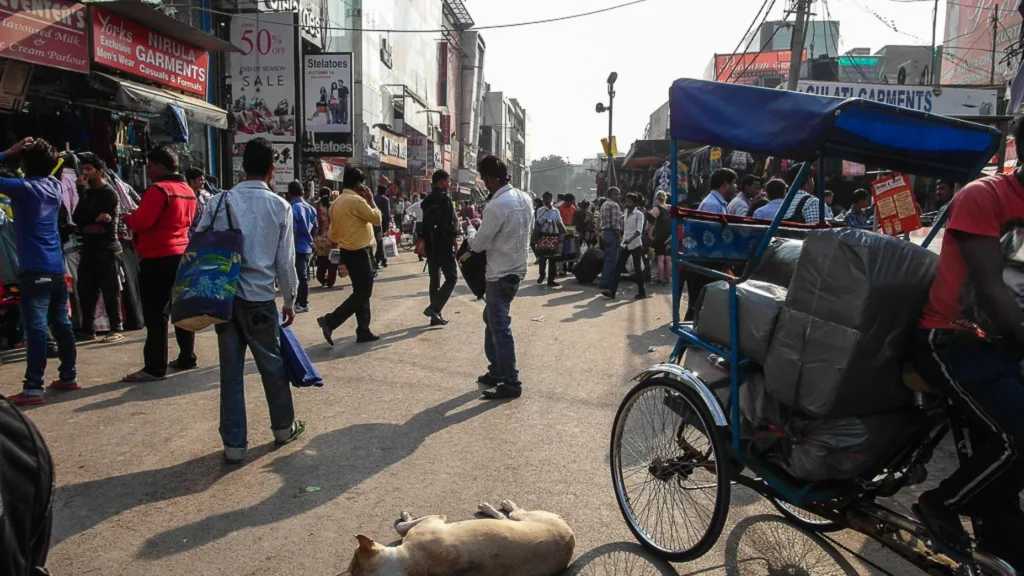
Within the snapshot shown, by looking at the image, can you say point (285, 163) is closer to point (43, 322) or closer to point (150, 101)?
point (150, 101)

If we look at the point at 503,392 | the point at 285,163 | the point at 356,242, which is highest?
the point at 285,163

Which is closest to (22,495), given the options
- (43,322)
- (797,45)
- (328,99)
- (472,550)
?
(472,550)

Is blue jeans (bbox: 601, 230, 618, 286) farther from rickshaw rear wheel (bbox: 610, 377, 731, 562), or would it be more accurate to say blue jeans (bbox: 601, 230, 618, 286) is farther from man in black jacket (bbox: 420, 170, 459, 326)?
rickshaw rear wheel (bbox: 610, 377, 731, 562)

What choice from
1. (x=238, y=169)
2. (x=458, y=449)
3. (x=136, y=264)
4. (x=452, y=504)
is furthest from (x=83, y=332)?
(x=238, y=169)

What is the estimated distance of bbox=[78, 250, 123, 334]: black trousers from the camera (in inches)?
288

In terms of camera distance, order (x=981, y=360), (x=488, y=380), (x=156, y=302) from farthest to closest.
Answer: (x=488, y=380), (x=156, y=302), (x=981, y=360)

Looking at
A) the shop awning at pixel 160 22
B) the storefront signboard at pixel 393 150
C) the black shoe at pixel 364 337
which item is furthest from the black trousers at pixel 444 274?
the storefront signboard at pixel 393 150

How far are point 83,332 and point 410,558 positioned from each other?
6576mm

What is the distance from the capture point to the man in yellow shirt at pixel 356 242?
26.2 feet

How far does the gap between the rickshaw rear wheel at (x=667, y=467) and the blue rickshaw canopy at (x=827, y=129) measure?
3.81ft

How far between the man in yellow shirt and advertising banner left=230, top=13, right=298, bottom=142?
9.40 metres

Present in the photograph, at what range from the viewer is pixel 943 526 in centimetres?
255

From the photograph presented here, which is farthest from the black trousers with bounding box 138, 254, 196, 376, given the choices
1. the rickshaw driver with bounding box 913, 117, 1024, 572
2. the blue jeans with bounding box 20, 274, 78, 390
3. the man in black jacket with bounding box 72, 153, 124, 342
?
the rickshaw driver with bounding box 913, 117, 1024, 572

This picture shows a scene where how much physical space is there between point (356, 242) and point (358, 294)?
0.65 meters
